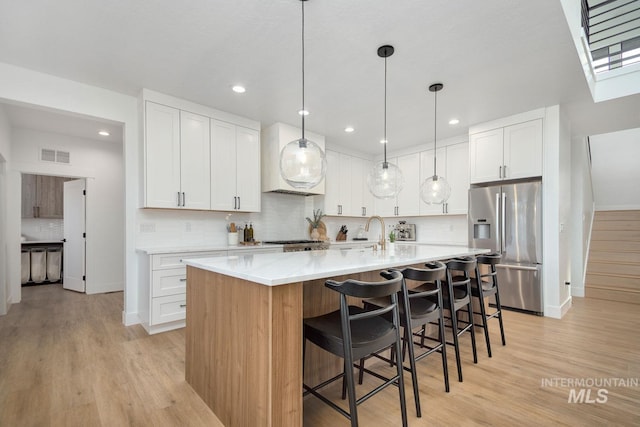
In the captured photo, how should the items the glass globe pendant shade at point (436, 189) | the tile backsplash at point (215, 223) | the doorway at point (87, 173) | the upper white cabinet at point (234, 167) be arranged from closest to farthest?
the glass globe pendant shade at point (436, 189) → the tile backsplash at point (215, 223) → the upper white cabinet at point (234, 167) → the doorway at point (87, 173)

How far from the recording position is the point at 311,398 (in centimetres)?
199

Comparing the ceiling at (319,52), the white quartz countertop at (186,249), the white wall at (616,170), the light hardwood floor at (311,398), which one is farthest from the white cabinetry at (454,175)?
the white wall at (616,170)

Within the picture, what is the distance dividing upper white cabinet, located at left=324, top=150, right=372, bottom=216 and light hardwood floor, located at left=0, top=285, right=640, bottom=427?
309 cm

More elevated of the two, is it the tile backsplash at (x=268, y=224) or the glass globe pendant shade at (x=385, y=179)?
the glass globe pendant shade at (x=385, y=179)

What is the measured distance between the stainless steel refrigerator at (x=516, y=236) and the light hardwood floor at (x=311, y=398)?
1.44 feet

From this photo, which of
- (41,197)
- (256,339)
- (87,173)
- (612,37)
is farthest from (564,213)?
(41,197)

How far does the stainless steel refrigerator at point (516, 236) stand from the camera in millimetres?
3812

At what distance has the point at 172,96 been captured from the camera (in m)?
3.52

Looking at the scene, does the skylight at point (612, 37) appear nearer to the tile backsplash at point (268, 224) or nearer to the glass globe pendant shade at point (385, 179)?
the tile backsplash at point (268, 224)

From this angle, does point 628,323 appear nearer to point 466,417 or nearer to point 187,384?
point 466,417

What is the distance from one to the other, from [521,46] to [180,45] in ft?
9.49

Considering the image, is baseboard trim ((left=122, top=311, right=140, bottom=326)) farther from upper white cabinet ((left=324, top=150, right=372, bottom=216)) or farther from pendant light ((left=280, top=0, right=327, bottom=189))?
upper white cabinet ((left=324, top=150, right=372, bottom=216))

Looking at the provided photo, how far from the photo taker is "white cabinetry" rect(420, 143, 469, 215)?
4859mm

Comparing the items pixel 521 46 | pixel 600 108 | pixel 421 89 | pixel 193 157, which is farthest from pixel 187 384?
pixel 600 108
